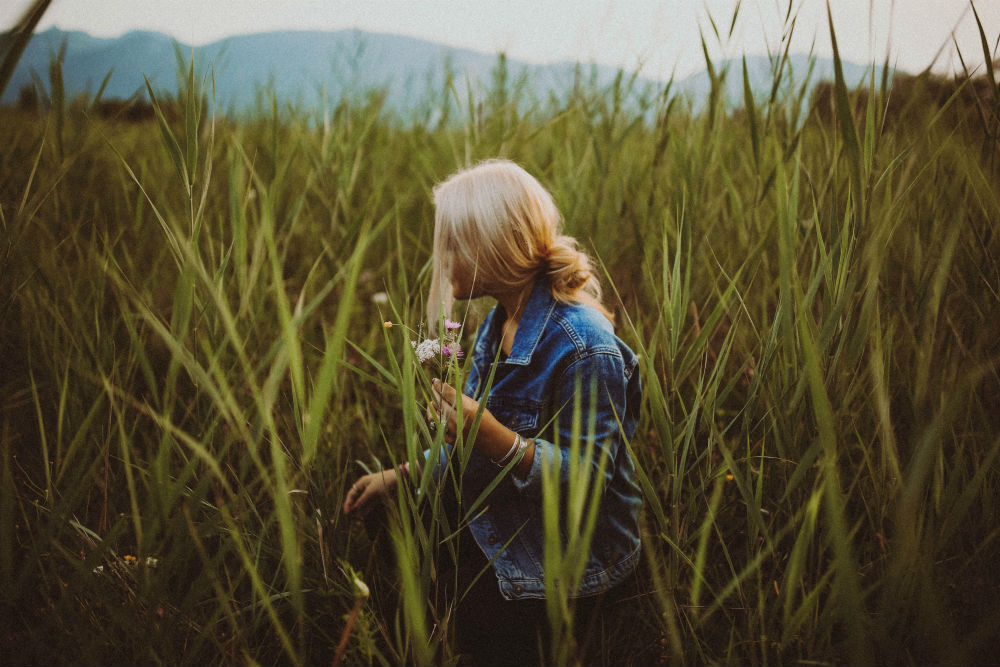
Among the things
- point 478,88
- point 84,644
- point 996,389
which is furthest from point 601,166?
point 84,644

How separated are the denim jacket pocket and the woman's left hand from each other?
0.55ft

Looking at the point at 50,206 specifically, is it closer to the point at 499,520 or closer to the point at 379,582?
the point at 379,582

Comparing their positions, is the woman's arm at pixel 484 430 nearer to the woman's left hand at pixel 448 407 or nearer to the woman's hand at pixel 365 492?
the woman's left hand at pixel 448 407

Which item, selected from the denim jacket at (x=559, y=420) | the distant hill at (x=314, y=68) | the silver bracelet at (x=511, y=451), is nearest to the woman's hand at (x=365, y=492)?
the denim jacket at (x=559, y=420)

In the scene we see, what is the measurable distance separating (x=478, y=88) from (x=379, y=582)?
153 cm

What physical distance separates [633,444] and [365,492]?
1.90 ft

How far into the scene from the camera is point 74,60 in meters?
0.90

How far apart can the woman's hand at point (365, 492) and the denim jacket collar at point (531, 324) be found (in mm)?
358

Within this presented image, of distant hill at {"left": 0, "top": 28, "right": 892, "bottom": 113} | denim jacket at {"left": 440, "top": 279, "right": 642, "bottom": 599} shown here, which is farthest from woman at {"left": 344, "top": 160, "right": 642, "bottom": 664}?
distant hill at {"left": 0, "top": 28, "right": 892, "bottom": 113}

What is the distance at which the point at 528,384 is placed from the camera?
94 centimetres

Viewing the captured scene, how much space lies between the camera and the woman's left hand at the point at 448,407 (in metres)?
0.63

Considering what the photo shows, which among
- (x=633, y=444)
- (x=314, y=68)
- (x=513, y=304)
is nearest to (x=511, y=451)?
(x=513, y=304)

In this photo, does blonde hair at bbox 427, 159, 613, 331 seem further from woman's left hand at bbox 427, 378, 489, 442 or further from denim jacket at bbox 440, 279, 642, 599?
woman's left hand at bbox 427, 378, 489, 442

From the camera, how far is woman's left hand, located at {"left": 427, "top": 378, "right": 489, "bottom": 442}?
0.63m
